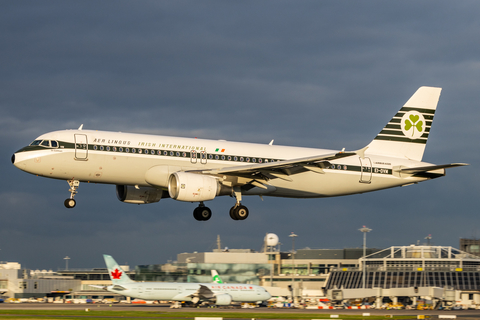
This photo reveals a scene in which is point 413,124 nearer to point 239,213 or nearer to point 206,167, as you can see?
point 239,213

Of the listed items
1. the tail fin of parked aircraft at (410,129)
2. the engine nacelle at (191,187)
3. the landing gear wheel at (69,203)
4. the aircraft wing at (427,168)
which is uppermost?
the tail fin of parked aircraft at (410,129)

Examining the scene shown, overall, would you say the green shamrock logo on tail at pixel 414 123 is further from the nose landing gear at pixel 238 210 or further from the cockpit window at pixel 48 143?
the cockpit window at pixel 48 143

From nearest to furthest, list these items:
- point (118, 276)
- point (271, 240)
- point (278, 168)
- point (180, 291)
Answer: point (278, 168) → point (180, 291) → point (118, 276) → point (271, 240)

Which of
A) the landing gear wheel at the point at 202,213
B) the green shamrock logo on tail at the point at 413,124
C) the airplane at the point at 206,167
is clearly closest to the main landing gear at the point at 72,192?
the airplane at the point at 206,167

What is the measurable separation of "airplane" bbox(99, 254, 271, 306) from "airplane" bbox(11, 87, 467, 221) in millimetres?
26656

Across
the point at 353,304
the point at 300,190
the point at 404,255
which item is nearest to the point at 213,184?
the point at 300,190

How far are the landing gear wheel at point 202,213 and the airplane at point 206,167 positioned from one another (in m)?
0.07

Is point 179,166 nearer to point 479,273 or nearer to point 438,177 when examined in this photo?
point 438,177

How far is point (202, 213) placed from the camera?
39.8 m

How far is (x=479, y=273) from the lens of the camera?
94.2m

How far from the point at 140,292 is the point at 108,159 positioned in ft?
116

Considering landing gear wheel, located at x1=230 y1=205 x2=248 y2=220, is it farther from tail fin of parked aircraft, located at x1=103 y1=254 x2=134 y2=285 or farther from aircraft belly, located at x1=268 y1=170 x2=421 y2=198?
tail fin of parked aircraft, located at x1=103 y1=254 x2=134 y2=285

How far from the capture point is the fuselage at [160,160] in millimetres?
33250

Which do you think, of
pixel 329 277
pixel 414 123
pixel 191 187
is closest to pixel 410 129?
pixel 414 123
